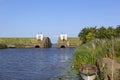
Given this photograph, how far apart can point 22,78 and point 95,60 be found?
29.5 feet

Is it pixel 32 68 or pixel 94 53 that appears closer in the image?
pixel 94 53

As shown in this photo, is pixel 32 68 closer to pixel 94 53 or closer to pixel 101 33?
pixel 94 53

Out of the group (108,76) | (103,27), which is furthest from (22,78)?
(103,27)

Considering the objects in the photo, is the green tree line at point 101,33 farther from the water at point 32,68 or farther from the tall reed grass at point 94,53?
the tall reed grass at point 94,53

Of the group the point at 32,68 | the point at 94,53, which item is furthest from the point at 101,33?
the point at 94,53

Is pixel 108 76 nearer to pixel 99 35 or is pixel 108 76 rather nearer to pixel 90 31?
pixel 99 35

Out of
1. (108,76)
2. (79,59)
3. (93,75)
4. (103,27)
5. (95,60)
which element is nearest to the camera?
(108,76)

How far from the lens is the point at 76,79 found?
1158 inches

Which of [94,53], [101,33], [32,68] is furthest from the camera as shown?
[101,33]

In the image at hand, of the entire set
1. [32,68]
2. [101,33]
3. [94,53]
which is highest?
[101,33]

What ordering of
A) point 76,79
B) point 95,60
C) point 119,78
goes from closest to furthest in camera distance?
point 119,78
point 76,79
point 95,60

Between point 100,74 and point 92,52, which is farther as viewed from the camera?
point 92,52

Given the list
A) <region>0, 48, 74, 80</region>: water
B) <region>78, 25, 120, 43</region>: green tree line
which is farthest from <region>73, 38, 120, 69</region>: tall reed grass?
<region>78, 25, 120, 43</region>: green tree line

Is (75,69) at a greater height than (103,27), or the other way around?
(103,27)
